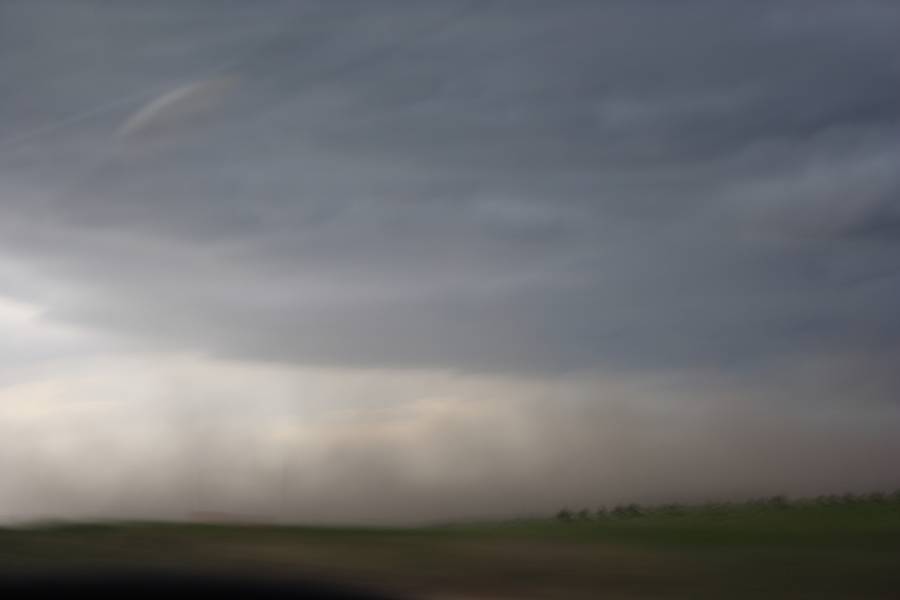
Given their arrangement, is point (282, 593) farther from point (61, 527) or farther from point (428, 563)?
point (61, 527)

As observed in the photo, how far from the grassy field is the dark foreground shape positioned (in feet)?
3.55

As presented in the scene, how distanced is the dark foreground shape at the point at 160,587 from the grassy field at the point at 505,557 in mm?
1082

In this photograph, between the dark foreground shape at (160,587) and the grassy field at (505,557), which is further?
the grassy field at (505,557)

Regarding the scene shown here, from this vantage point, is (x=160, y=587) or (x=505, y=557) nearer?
(x=160, y=587)

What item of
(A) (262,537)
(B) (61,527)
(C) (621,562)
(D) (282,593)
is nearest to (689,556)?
(C) (621,562)

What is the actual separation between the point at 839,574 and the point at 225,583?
1559 cm

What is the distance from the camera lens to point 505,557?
36.8m

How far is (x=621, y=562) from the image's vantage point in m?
35.9

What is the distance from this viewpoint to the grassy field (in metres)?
A: 30.7

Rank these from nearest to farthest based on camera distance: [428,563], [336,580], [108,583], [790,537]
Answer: [108,583]
[336,580]
[428,563]
[790,537]

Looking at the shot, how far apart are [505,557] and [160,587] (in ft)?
39.2

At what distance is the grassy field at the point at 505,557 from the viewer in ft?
101

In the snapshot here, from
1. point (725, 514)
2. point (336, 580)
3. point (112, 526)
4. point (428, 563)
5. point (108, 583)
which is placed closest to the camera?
point (108, 583)

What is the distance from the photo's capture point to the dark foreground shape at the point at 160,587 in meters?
26.5
